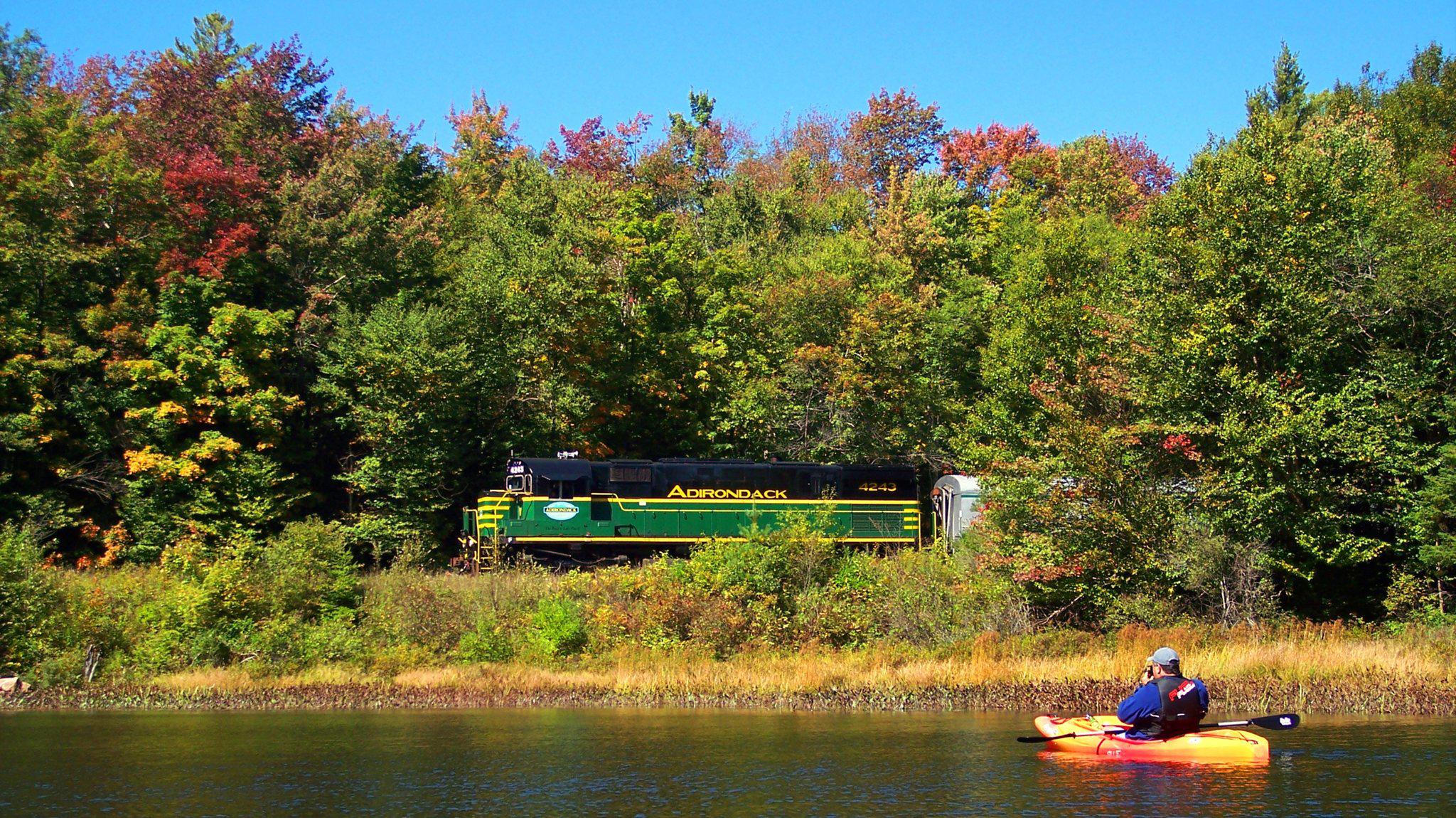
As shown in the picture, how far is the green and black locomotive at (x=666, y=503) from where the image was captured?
114ft

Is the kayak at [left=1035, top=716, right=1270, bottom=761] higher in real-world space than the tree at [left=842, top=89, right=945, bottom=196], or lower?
lower

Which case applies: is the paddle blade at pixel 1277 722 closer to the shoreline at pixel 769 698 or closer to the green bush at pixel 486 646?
the shoreline at pixel 769 698

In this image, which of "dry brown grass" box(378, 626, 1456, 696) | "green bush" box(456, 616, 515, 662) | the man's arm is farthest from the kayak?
"green bush" box(456, 616, 515, 662)

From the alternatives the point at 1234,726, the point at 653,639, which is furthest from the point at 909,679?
the point at 1234,726

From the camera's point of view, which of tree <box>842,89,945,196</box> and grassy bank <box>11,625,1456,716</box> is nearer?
grassy bank <box>11,625,1456,716</box>

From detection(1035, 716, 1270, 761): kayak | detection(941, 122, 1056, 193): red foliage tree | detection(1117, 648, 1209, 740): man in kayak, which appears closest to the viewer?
detection(1035, 716, 1270, 761): kayak

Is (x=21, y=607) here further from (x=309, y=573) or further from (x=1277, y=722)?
(x=1277, y=722)

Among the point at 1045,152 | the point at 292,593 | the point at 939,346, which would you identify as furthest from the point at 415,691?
the point at 1045,152

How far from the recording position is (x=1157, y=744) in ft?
54.2

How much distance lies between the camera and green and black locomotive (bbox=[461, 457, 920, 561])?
34719mm

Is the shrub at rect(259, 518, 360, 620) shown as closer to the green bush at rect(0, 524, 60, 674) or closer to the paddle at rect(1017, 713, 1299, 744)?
the green bush at rect(0, 524, 60, 674)

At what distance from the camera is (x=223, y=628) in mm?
27266

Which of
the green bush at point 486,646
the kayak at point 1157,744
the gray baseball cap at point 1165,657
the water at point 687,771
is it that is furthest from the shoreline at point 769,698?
the gray baseball cap at point 1165,657

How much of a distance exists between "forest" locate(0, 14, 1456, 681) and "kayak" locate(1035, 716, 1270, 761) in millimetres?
10463
